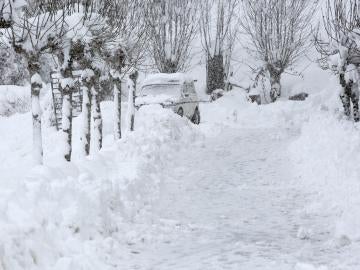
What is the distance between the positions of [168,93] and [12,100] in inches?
710

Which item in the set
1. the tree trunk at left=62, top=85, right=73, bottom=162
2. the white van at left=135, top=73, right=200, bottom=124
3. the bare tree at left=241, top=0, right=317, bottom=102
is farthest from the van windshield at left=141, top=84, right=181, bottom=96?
the bare tree at left=241, top=0, right=317, bottom=102

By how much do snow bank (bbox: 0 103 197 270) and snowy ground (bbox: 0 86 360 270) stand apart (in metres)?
0.01

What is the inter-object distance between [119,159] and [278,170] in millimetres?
3651

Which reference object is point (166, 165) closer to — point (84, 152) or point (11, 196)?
point (84, 152)

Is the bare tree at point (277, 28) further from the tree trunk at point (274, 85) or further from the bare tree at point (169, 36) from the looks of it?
the bare tree at point (169, 36)

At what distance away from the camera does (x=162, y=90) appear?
68.4 feet

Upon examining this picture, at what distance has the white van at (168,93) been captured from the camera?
798 inches

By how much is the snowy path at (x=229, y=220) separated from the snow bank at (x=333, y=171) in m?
0.30

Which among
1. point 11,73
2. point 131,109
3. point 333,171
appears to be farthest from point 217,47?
point 333,171

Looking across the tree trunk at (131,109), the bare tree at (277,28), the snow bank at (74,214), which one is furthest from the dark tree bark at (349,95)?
the bare tree at (277,28)

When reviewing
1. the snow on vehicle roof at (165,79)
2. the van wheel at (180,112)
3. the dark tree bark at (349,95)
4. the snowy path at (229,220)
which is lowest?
the snowy path at (229,220)

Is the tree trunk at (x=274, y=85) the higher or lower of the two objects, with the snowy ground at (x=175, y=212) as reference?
higher

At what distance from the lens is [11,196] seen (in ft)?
19.4

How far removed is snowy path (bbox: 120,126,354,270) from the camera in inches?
240
